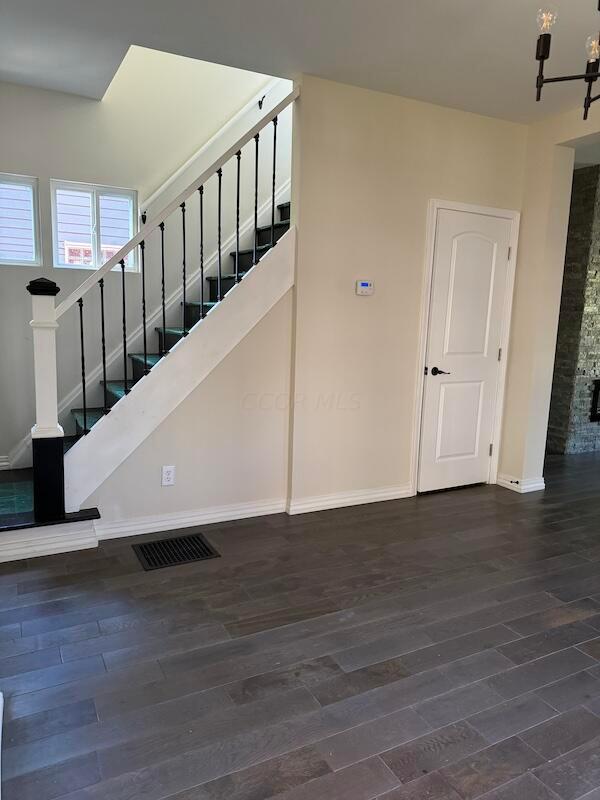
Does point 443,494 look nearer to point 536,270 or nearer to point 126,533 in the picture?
point 536,270

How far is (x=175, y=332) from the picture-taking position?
3.97 meters

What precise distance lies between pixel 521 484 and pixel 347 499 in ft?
4.95

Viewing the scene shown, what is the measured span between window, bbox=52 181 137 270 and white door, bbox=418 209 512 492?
2458mm

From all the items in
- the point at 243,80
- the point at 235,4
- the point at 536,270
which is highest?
the point at 243,80

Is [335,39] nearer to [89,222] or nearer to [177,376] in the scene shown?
[177,376]

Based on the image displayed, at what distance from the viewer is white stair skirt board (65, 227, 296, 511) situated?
3.10 metres

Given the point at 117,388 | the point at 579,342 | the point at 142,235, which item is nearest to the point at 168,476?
the point at 117,388

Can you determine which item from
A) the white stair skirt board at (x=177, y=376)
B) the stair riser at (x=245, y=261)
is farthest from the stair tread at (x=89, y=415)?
the stair riser at (x=245, y=261)

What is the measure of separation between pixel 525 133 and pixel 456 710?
4.01 metres

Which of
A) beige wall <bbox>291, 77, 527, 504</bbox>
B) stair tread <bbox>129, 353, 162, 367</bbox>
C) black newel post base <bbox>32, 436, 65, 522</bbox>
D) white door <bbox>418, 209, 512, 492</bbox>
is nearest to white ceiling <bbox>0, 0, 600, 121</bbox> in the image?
beige wall <bbox>291, 77, 527, 504</bbox>

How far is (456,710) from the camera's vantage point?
190cm

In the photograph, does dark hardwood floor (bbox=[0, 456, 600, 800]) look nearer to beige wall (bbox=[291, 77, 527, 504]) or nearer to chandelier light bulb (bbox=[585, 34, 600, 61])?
beige wall (bbox=[291, 77, 527, 504])

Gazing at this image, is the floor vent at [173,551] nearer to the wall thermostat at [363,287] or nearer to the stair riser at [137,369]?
the stair riser at [137,369]

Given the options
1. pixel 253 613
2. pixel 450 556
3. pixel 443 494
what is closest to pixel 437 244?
pixel 443 494
